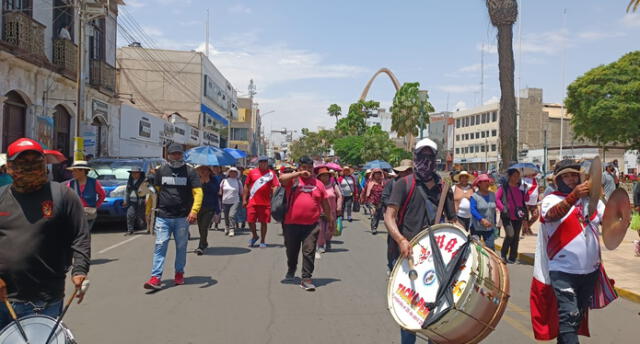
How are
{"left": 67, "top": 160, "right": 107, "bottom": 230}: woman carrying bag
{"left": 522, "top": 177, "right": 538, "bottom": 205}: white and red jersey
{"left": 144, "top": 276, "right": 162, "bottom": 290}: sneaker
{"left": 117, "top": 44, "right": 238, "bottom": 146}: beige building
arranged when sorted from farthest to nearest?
{"left": 117, "top": 44, "right": 238, "bottom": 146}: beige building < {"left": 522, "top": 177, "right": 538, "bottom": 205}: white and red jersey < {"left": 67, "top": 160, "right": 107, "bottom": 230}: woman carrying bag < {"left": 144, "top": 276, "right": 162, "bottom": 290}: sneaker

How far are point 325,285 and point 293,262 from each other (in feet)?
1.84

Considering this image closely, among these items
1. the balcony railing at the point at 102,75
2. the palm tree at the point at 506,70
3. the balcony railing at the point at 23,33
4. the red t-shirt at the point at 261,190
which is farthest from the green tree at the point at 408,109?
the red t-shirt at the point at 261,190

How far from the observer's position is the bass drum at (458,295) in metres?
3.48

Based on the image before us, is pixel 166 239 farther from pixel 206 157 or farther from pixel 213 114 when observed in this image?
pixel 213 114

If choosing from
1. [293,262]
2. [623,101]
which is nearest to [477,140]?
[623,101]

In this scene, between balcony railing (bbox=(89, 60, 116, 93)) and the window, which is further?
the window

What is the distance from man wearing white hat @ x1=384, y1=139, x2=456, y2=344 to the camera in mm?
4566

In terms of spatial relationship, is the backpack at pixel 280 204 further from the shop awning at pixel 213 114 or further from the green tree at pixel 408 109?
the green tree at pixel 408 109

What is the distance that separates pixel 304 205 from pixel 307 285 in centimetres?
107

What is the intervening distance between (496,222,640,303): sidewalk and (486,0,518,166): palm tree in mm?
5179

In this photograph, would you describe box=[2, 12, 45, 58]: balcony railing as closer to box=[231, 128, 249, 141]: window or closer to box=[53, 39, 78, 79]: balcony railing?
box=[53, 39, 78, 79]: balcony railing

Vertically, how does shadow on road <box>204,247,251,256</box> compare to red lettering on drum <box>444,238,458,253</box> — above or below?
below

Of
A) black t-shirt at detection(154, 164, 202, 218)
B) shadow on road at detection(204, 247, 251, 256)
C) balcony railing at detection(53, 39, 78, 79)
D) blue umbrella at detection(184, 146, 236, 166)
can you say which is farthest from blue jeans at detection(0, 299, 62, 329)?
balcony railing at detection(53, 39, 78, 79)

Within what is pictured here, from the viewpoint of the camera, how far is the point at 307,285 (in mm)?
7441
